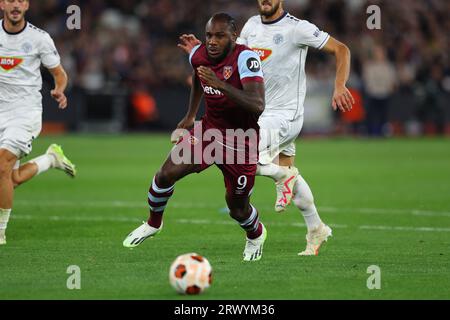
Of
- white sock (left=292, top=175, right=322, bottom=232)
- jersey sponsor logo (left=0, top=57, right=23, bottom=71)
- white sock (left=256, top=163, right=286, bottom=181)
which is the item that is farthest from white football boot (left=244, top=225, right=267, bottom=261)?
jersey sponsor logo (left=0, top=57, right=23, bottom=71)

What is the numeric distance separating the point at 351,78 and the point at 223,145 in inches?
870

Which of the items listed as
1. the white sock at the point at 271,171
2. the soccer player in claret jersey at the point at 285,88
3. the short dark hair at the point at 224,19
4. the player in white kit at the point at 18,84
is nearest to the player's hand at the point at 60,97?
the player in white kit at the point at 18,84

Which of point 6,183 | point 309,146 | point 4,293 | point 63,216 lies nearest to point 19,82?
point 6,183

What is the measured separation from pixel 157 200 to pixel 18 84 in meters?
2.39

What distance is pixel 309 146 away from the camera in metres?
27.2

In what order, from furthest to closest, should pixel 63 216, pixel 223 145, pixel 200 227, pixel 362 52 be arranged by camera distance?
pixel 362 52, pixel 63 216, pixel 200 227, pixel 223 145

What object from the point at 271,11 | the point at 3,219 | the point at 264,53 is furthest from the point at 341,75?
the point at 3,219

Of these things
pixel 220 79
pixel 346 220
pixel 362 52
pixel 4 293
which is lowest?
pixel 4 293

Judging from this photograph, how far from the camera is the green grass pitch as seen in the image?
26.3 ft

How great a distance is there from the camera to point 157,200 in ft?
32.2

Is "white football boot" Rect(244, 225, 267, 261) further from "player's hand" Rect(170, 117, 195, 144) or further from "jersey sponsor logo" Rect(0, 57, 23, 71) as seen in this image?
"jersey sponsor logo" Rect(0, 57, 23, 71)

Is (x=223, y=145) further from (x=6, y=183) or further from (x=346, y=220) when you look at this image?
(x=346, y=220)

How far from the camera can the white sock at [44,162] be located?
41.6 ft

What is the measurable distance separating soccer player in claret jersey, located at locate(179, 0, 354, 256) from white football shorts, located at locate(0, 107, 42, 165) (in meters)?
2.47
